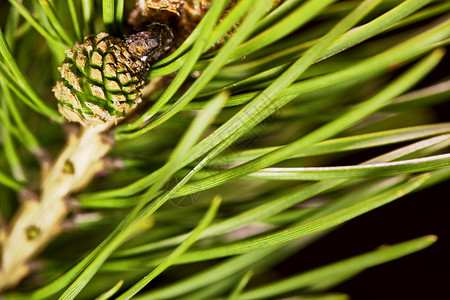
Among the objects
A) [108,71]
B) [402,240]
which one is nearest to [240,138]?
[108,71]

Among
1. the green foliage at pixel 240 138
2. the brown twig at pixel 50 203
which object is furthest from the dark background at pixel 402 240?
the brown twig at pixel 50 203

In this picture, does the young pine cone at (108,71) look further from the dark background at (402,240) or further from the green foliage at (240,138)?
the dark background at (402,240)

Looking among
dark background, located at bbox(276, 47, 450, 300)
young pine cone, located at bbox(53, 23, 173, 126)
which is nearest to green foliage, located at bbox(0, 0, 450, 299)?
young pine cone, located at bbox(53, 23, 173, 126)

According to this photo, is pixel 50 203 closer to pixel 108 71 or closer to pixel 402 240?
pixel 108 71

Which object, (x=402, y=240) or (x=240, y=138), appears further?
(x=402, y=240)

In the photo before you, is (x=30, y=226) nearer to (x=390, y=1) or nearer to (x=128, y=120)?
(x=128, y=120)
